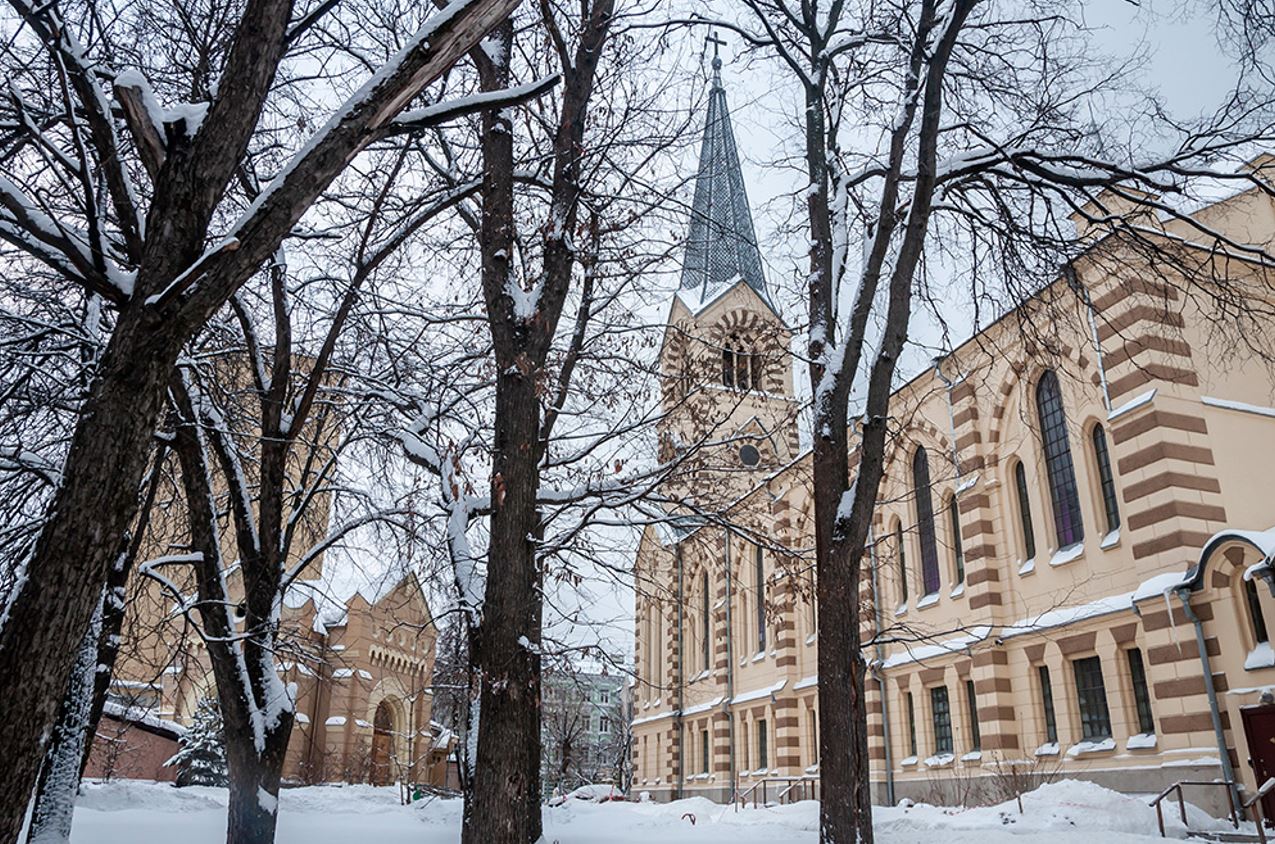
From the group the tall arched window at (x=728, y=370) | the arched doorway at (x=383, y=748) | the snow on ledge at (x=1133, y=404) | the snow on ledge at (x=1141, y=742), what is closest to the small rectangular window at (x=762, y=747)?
the snow on ledge at (x=1141, y=742)

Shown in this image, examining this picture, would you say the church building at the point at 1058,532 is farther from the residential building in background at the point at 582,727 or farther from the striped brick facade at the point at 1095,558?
the residential building in background at the point at 582,727

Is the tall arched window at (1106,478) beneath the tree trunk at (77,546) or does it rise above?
above

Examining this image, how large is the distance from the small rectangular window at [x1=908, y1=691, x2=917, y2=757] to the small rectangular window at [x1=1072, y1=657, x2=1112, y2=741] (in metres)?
6.28

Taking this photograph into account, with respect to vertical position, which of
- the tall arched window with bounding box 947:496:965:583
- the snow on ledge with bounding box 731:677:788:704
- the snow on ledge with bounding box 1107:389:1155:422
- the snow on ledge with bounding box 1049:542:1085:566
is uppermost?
the snow on ledge with bounding box 1107:389:1155:422

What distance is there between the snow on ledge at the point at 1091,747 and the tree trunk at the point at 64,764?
61.0 ft

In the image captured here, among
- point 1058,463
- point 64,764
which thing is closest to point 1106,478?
point 1058,463

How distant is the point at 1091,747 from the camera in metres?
18.9

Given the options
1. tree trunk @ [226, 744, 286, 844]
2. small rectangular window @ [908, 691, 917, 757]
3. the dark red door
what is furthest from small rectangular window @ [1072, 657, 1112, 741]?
tree trunk @ [226, 744, 286, 844]

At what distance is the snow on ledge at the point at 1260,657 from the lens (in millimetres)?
15289

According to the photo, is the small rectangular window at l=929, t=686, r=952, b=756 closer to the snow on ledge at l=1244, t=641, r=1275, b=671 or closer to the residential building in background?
the residential building in background

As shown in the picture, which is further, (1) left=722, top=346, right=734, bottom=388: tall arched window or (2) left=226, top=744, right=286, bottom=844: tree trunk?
(1) left=722, top=346, right=734, bottom=388: tall arched window

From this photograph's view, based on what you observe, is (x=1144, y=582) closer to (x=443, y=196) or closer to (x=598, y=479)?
(x=598, y=479)

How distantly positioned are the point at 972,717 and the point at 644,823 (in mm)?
9634

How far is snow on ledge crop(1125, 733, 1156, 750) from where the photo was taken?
1750 centimetres
